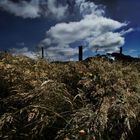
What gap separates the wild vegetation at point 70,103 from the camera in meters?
3.67

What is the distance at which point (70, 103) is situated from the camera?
12.8 feet

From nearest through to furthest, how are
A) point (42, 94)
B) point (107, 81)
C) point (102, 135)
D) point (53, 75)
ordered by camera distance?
1. point (102, 135)
2. point (42, 94)
3. point (107, 81)
4. point (53, 75)

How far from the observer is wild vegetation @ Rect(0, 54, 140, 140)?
3670 mm

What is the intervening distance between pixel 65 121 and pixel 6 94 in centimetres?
90

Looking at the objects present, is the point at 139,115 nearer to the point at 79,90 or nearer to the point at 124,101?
the point at 124,101

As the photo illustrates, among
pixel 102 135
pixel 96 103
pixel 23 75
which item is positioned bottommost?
pixel 102 135

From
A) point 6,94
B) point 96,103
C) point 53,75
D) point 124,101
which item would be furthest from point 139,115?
point 6,94

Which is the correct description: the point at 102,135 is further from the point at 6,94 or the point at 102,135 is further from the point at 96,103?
the point at 6,94

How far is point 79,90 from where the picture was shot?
417 centimetres

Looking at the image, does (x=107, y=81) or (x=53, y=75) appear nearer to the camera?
(x=107, y=81)

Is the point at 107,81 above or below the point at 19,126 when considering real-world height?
above

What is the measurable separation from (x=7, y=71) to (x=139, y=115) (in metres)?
1.55

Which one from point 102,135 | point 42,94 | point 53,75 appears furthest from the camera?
point 53,75

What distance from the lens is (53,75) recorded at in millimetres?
4539
